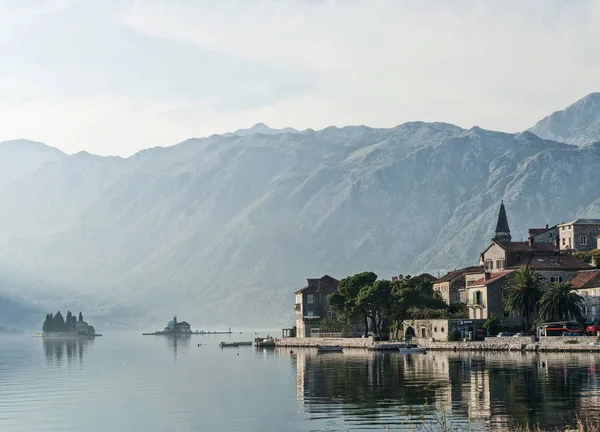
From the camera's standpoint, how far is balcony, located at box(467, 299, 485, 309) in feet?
579

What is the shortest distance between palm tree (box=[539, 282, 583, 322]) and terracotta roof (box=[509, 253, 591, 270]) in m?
15.1

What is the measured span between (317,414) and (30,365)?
107 meters

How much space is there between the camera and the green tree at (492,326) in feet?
553

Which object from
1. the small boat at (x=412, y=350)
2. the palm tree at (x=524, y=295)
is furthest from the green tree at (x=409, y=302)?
the palm tree at (x=524, y=295)

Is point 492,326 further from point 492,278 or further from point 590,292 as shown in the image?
point 590,292

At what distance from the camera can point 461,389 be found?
95562mm

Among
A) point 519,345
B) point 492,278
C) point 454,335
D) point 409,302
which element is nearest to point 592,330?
point 519,345

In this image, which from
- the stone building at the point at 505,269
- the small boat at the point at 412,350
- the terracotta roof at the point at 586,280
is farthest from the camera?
the stone building at the point at 505,269

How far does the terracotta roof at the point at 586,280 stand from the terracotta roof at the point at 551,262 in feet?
11.2

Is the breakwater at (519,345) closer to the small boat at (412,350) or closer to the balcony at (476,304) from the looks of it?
the small boat at (412,350)

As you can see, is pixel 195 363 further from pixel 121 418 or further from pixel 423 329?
pixel 121 418

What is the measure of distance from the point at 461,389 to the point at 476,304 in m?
84.6

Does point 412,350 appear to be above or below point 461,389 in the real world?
above

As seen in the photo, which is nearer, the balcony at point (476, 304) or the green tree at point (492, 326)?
the green tree at point (492, 326)
